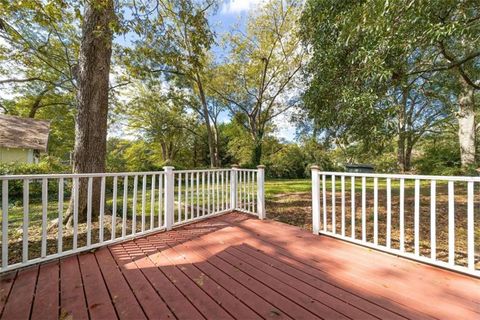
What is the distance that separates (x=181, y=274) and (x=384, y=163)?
17.1 metres

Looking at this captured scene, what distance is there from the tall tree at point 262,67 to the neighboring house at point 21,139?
974 centimetres

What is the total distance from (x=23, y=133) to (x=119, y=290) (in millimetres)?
14417

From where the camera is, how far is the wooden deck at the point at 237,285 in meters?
1.51

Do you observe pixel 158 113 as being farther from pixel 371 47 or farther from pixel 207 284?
pixel 207 284

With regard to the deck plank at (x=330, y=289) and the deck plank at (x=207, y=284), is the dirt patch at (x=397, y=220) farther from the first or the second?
the deck plank at (x=207, y=284)

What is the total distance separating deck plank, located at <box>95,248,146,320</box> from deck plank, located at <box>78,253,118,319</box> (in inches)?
1.4

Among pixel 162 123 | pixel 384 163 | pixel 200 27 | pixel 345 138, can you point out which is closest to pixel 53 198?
pixel 162 123

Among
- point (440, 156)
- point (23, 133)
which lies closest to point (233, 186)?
point (23, 133)

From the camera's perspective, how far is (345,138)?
383 cm

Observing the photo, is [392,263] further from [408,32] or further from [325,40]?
[325,40]

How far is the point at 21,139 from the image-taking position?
1125 centimetres

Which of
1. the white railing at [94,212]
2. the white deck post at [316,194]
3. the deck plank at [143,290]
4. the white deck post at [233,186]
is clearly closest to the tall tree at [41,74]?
the white railing at [94,212]

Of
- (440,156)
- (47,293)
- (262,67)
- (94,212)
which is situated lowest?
(47,293)

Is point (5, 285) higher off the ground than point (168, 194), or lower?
lower
